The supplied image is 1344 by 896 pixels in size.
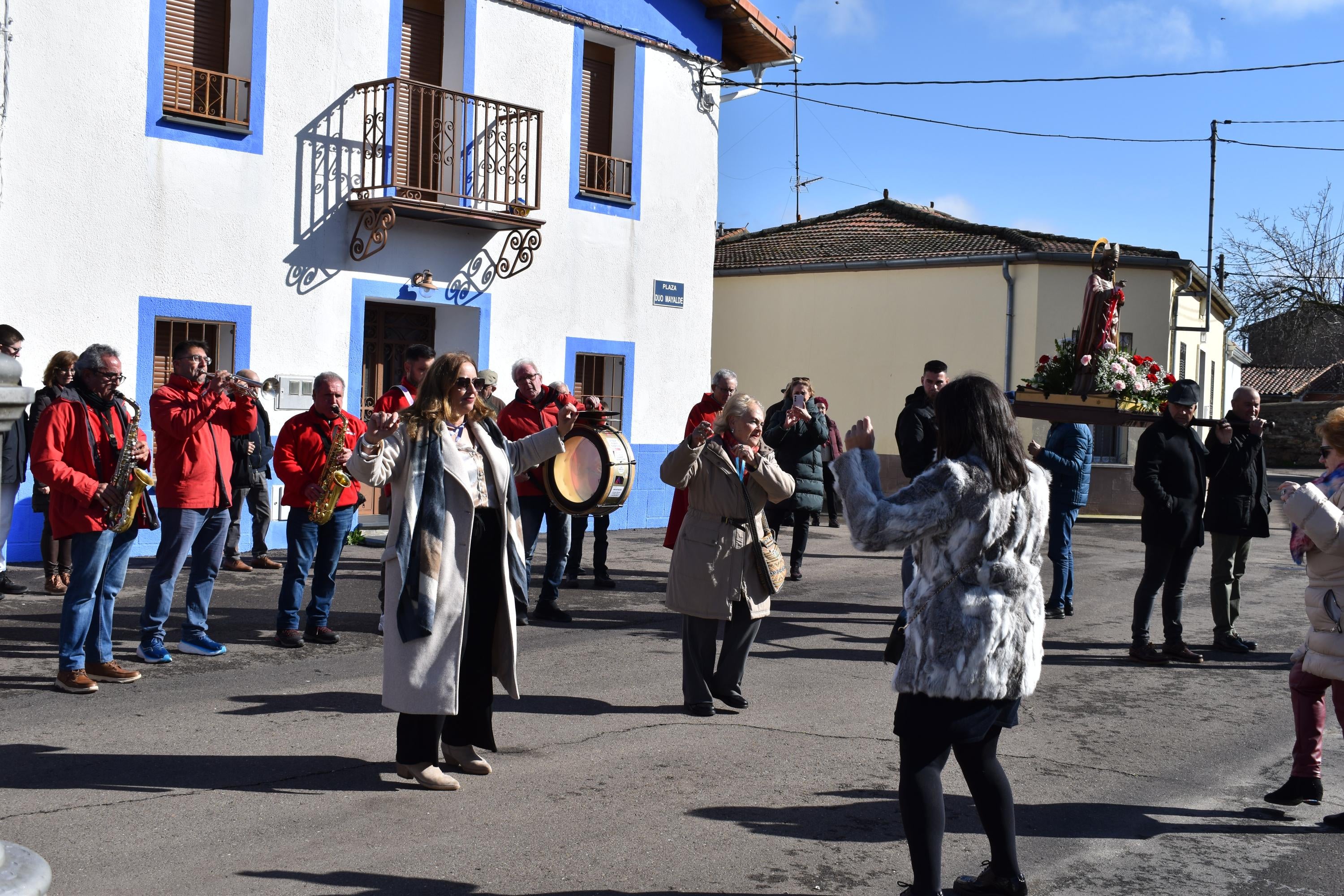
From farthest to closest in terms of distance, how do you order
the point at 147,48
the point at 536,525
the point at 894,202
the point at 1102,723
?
the point at 894,202 → the point at 147,48 → the point at 536,525 → the point at 1102,723

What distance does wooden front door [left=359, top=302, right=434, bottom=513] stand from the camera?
1414 cm

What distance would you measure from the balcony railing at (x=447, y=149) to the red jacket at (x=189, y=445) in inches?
224

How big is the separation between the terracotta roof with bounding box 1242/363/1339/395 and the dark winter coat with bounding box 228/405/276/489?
4915 cm

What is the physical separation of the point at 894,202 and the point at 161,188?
20374mm

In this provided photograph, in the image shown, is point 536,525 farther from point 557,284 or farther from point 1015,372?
point 1015,372

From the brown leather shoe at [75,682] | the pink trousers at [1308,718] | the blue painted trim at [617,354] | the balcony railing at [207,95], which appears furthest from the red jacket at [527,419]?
the pink trousers at [1308,718]

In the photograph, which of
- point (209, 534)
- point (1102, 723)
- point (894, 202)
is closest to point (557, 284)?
point (209, 534)

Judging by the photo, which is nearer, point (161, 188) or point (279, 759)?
point (279, 759)

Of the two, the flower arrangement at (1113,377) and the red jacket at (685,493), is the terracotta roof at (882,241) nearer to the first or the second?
the flower arrangement at (1113,377)

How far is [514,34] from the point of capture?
14.8 m

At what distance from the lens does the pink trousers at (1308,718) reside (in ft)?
17.9

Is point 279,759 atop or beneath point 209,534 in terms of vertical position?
beneath

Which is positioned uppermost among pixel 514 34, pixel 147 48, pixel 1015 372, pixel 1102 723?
pixel 514 34

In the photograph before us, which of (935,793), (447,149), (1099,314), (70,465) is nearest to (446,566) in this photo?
(935,793)
